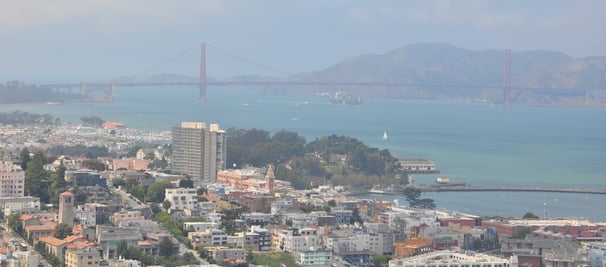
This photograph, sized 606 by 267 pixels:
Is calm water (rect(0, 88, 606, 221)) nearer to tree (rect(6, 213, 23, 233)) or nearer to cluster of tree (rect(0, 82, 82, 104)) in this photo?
cluster of tree (rect(0, 82, 82, 104))

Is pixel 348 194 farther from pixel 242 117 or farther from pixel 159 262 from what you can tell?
pixel 242 117

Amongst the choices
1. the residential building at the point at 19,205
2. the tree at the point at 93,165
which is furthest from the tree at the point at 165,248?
the tree at the point at 93,165

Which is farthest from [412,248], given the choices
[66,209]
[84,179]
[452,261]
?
[84,179]

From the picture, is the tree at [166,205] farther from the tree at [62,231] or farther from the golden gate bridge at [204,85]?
the golden gate bridge at [204,85]

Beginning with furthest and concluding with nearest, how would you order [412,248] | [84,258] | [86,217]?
[412,248], [86,217], [84,258]

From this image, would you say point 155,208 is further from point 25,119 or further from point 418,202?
point 25,119

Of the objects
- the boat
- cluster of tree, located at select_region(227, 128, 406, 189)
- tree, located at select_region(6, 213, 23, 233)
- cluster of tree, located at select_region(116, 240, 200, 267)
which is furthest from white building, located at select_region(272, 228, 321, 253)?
the boat
